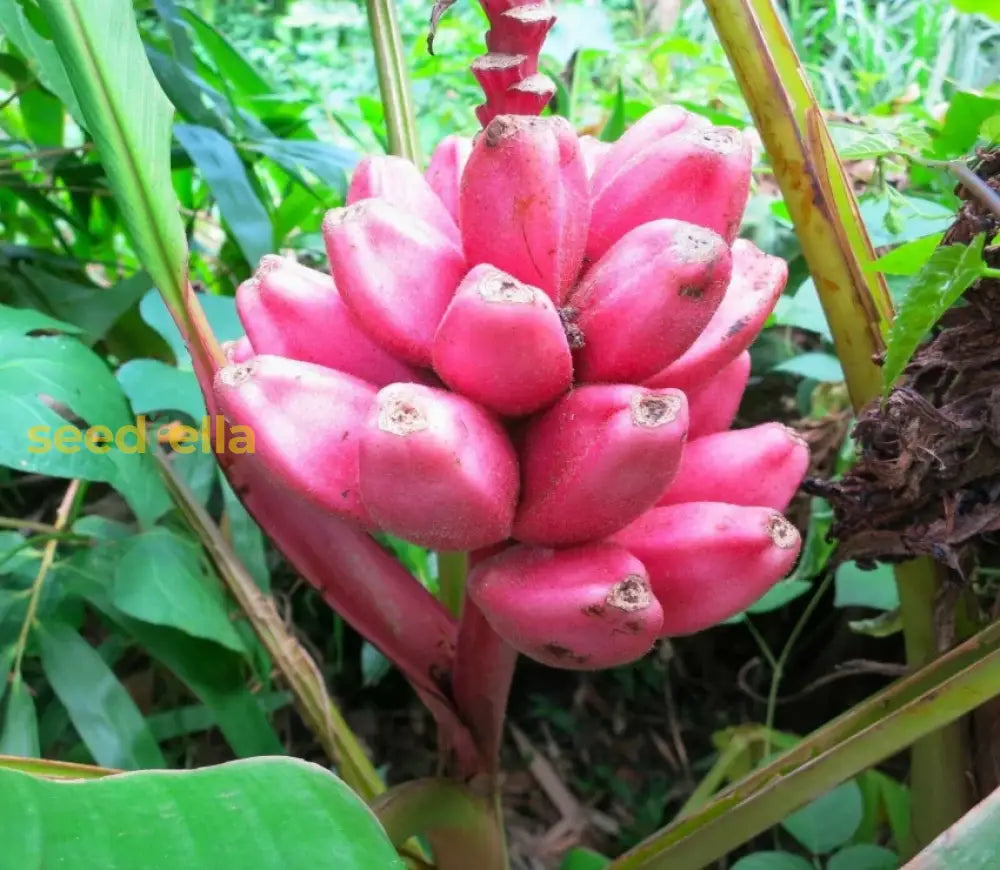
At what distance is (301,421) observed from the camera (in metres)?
0.35

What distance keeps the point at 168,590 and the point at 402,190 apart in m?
0.28

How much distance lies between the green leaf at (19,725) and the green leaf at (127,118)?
0.27 meters

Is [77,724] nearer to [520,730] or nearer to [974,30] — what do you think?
[520,730]

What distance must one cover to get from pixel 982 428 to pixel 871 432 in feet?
0.17

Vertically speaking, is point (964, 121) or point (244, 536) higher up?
point (964, 121)

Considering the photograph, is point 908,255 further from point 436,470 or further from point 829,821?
point 829,821

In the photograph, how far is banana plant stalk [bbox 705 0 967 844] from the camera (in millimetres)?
456

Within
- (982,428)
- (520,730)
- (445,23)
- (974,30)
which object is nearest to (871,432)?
(982,428)

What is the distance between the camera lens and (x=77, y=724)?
1.71 feet

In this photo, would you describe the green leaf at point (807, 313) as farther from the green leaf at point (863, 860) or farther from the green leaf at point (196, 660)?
the green leaf at point (196, 660)

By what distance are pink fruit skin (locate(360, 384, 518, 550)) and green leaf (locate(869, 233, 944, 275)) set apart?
8.5 inches

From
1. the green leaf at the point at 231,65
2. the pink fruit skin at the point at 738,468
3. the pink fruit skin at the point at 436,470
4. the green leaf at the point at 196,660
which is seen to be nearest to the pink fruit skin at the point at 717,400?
the pink fruit skin at the point at 738,468

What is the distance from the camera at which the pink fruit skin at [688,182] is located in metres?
0.36

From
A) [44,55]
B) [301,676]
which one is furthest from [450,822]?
[44,55]
